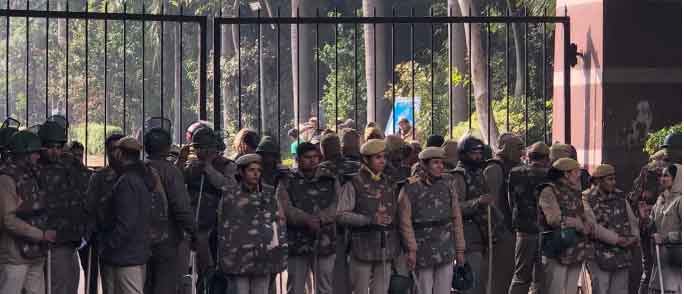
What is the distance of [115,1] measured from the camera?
5538 centimetres

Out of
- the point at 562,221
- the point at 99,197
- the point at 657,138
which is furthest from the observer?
the point at 657,138

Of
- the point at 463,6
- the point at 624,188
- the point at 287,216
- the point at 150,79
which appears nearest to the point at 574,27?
the point at 624,188

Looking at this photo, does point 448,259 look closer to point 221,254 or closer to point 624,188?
point 221,254

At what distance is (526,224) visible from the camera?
11.9 m

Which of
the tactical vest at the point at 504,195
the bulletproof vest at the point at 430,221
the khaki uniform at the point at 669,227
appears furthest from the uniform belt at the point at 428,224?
the khaki uniform at the point at 669,227

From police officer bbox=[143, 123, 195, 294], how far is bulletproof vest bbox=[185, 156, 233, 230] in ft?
1.62

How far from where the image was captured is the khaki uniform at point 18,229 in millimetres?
9883

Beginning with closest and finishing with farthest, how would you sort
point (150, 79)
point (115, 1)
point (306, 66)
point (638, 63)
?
point (638, 63)
point (306, 66)
point (115, 1)
point (150, 79)

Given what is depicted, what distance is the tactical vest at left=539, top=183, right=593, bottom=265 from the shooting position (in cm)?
1118

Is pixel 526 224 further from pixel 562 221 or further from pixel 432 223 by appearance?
pixel 432 223

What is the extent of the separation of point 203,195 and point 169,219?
77cm

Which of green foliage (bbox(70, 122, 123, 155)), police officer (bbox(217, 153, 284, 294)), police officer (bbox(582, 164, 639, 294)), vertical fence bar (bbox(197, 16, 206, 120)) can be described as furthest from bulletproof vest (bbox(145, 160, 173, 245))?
green foliage (bbox(70, 122, 123, 155))

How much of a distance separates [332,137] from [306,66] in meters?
28.9

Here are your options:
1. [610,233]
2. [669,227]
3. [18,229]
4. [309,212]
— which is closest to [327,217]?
[309,212]
